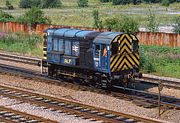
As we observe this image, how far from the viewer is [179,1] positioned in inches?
5010

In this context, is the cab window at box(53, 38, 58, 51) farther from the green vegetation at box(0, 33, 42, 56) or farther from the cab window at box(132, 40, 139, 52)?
the green vegetation at box(0, 33, 42, 56)

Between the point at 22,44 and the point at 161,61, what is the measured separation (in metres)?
14.2

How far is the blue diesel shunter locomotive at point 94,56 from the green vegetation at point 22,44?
11867 mm

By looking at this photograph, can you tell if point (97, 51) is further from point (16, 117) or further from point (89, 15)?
point (89, 15)

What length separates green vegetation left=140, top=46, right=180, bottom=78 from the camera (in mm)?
25188

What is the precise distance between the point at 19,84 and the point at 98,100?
530cm

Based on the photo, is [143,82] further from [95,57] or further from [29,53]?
[29,53]

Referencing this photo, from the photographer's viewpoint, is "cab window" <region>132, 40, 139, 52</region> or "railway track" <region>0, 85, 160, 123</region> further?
"cab window" <region>132, 40, 139, 52</region>

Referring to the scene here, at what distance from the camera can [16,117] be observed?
15086 millimetres

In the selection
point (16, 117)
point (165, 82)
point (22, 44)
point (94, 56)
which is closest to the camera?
point (16, 117)

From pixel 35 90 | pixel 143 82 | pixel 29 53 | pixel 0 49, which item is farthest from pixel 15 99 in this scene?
pixel 0 49

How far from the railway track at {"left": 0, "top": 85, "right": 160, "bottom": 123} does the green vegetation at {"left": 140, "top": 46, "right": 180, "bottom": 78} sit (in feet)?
28.9

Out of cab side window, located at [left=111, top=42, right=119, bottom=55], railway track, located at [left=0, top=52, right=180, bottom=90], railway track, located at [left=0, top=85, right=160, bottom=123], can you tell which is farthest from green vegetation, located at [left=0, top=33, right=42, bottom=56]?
cab side window, located at [left=111, top=42, right=119, bottom=55]

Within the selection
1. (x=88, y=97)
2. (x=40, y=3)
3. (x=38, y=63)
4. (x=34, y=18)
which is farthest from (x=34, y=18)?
(x=40, y=3)
